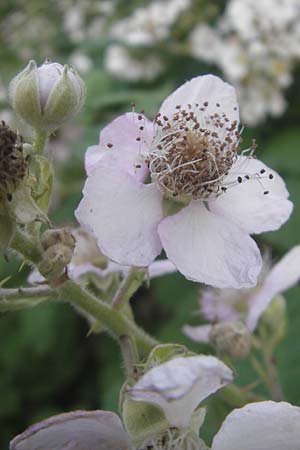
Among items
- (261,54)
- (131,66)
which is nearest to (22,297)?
(261,54)

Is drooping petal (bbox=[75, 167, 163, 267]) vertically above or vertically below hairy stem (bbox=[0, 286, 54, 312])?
above

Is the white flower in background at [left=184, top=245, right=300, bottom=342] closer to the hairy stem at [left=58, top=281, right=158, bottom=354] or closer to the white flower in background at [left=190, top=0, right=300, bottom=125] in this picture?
the hairy stem at [left=58, top=281, right=158, bottom=354]

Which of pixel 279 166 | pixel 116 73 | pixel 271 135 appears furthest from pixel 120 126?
pixel 116 73

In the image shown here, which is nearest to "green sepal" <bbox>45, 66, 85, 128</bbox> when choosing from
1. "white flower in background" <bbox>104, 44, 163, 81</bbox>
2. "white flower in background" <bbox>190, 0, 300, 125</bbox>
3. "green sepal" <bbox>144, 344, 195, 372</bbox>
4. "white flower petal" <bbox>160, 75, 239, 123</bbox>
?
"white flower petal" <bbox>160, 75, 239, 123</bbox>

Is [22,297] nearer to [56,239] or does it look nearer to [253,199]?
[56,239]

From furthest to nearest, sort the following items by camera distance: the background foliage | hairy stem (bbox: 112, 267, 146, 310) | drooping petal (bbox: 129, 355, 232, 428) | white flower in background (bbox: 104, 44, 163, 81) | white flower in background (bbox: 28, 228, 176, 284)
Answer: white flower in background (bbox: 104, 44, 163, 81) → the background foliage → white flower in background (bbox: 28, 228, 176, 284) → hairy stem (bbox: 112, 267, 146, 310) → drooping petal (bbox: 129, 355, 232, 428)

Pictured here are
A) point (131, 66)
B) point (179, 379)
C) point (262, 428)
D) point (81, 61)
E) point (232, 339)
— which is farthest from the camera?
point (81, 61)
